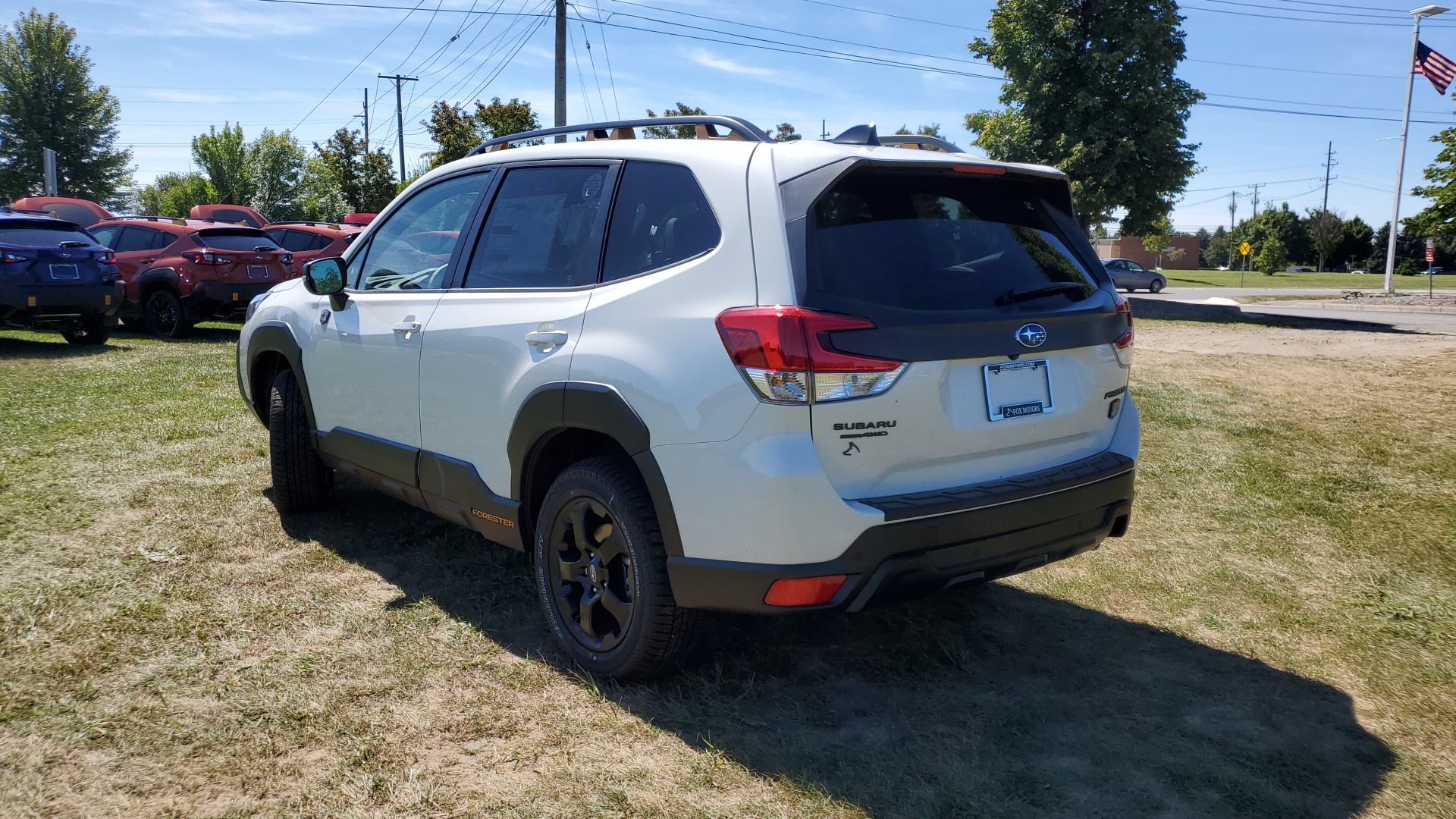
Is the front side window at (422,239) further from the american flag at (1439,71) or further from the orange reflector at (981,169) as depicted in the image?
the american flag at (1439,71)

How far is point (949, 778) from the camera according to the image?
2863 millimetres

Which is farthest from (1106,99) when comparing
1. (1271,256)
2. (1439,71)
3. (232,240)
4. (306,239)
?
(1271,256)

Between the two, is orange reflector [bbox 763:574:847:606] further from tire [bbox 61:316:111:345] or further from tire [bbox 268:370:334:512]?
tire [bbox 61:316:111:345]

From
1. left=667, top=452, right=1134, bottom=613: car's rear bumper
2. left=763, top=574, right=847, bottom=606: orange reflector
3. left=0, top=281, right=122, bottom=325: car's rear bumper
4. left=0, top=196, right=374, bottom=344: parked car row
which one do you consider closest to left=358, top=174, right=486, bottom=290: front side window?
left=667, top=452, right=1134, bottom=613: car's rear bumper

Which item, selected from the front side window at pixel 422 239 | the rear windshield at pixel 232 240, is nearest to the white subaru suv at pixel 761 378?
the front side window at pixel 422 239

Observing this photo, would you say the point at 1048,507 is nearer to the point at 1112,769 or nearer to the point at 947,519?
the point at 947,519

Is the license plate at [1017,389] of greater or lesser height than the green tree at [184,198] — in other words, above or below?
below

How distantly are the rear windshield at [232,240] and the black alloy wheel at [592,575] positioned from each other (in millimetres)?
12523

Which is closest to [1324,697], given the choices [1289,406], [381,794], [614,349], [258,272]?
[614,349]

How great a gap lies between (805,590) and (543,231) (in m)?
1.75

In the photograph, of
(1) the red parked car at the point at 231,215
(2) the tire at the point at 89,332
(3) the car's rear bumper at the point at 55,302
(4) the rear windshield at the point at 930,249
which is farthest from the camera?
(1) the red parked car at the point at 231,215

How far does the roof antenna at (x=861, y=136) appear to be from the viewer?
130 inches

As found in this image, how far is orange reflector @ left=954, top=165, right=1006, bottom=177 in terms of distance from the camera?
323 centimetres

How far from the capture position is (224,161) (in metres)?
63.3
